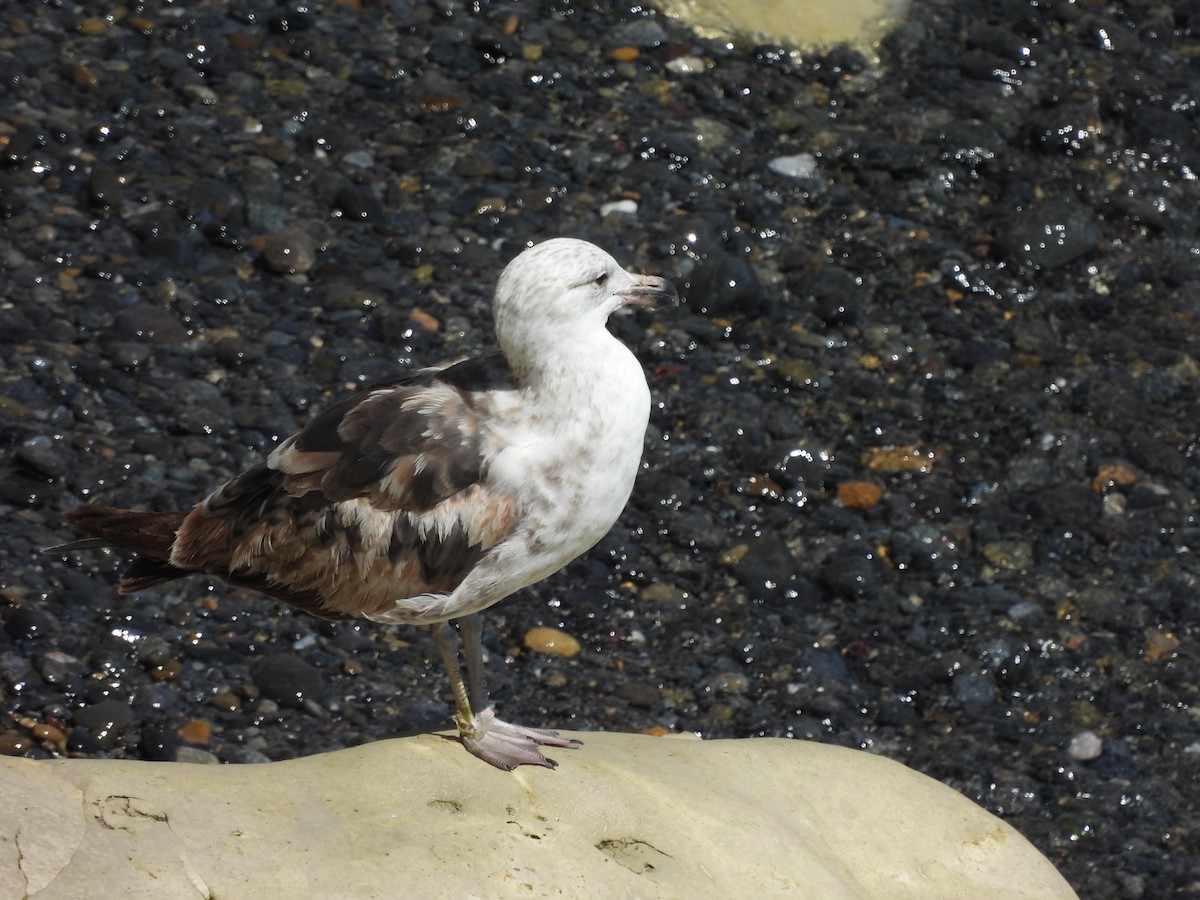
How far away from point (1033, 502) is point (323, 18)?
219 inches

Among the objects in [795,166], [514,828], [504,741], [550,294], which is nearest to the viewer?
[514,828]

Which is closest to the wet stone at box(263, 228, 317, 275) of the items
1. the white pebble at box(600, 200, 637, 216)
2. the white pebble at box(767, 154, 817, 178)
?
the white pebble at box(600, 200, 637, 216)

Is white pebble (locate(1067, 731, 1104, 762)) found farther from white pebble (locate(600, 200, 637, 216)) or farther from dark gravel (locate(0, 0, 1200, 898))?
white pebble (locate(600, 200, 637, 216))

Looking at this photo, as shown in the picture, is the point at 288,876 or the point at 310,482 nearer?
the point at 288,876

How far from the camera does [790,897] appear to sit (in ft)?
14.7

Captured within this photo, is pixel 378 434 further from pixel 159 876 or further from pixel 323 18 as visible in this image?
pixel 323 18

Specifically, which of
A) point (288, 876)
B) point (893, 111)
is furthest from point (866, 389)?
point (288, 876)

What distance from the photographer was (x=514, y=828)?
14.4 feet

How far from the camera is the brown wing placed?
15.6 ft

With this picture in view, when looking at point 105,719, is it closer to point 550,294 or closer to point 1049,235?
point 550,294

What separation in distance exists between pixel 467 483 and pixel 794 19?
21.8 ft

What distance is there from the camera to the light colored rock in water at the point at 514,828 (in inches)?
151

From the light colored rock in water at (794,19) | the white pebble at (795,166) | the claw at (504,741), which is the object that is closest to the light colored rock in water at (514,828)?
the claw at (504,741)

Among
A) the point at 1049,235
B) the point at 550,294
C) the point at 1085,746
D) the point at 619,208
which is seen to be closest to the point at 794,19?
the point at 619,208
